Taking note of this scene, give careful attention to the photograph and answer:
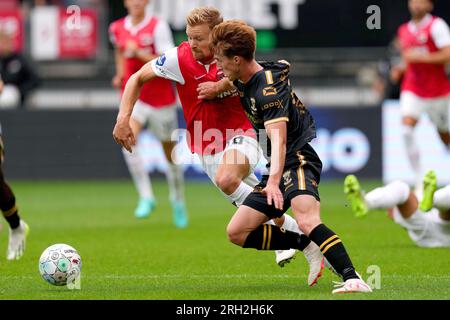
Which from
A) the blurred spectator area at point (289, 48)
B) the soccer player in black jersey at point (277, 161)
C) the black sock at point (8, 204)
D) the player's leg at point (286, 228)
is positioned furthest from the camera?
the blurred spectator area at point (289, 48)

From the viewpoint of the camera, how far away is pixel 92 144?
19.2 m

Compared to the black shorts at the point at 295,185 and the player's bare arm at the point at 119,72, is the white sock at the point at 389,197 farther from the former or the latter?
the player's bare arm at the point at 119,72

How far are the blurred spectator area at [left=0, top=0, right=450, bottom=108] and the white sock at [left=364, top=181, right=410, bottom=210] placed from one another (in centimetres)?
1012

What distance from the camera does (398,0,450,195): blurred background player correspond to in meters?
14.1

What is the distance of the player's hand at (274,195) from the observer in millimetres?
7035

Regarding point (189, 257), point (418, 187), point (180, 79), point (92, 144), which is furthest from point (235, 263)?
point (92, 144)

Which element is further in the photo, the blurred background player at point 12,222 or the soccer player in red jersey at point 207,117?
the blurred background player at point 12,222

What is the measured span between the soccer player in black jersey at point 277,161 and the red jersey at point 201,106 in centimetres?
102

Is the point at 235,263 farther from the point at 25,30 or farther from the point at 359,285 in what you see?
the point at 25,30

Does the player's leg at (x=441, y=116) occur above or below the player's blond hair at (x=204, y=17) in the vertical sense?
below

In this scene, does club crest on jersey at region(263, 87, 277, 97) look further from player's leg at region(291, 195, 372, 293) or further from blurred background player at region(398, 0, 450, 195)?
blurred background player at region(398, 0, 450, 195)

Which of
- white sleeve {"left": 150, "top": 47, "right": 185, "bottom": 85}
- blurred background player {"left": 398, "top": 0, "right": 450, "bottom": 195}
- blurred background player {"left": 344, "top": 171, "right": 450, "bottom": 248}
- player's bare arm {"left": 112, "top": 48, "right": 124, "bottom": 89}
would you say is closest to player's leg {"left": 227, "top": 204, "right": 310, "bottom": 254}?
white sleeve {"left": 150, "top": 47, "right": 185, "bottom": 85}

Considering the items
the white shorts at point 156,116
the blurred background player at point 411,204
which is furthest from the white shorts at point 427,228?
the white shorts at point 156,116

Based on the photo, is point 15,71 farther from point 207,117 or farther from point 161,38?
point 207,117
